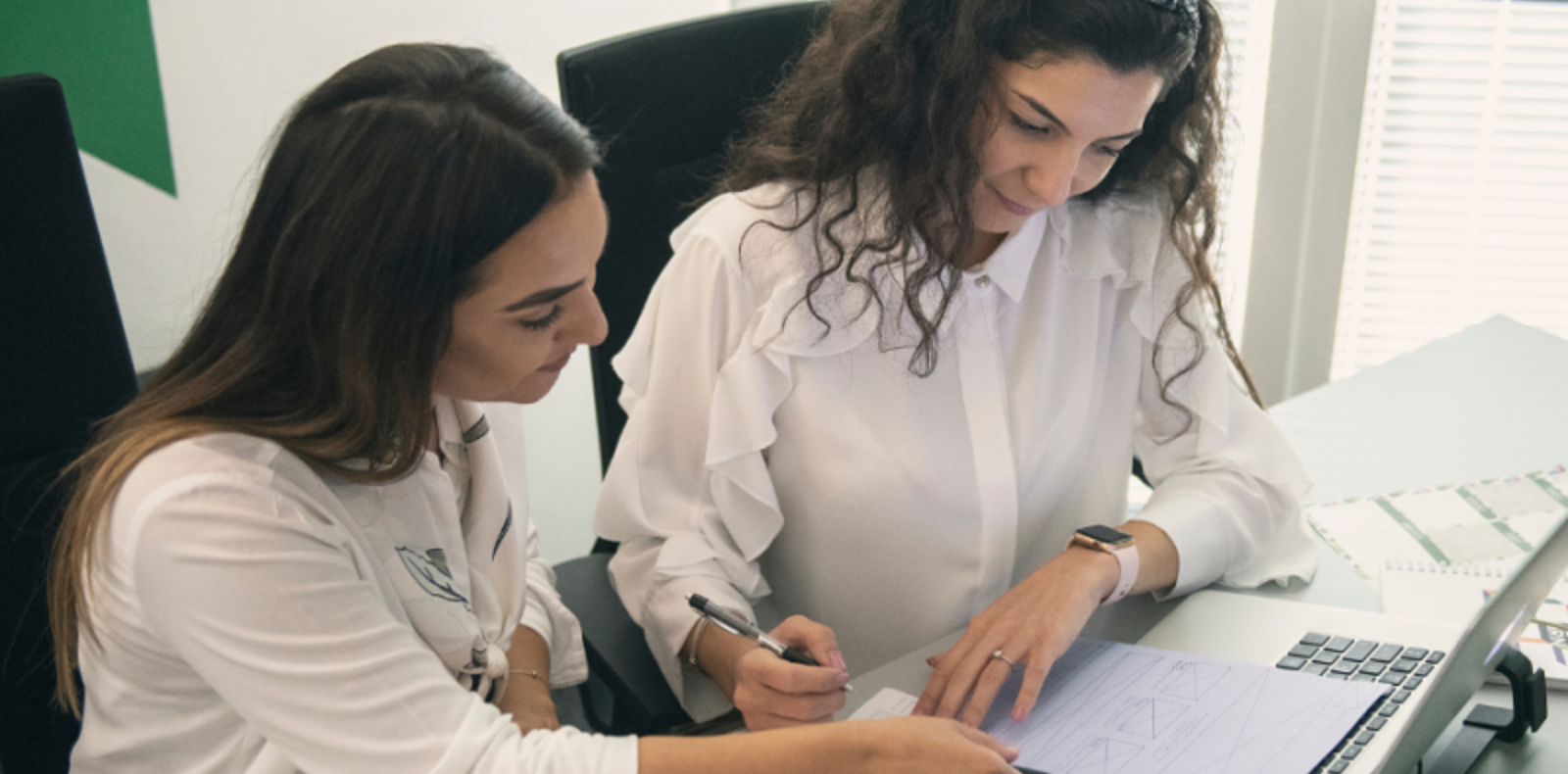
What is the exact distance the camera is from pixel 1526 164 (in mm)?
2135

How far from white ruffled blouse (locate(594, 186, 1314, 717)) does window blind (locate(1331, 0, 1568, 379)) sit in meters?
1.07

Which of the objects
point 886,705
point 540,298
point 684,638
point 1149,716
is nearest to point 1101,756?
point 1149,716

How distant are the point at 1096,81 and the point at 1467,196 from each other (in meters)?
1.43

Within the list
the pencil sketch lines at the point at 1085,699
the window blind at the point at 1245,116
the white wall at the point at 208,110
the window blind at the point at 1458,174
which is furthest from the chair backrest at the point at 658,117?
the window blind at the point at 1458,174

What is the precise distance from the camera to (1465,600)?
118 cm

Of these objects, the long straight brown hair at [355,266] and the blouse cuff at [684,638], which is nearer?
the long straight brown hair at [355,266]

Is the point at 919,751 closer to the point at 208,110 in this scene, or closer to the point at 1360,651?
the point at 1360,651

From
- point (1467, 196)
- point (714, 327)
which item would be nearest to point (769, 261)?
point (714, 327)

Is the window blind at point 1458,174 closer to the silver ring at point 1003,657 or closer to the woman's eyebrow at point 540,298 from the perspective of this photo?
the silver ring at point 1003,657

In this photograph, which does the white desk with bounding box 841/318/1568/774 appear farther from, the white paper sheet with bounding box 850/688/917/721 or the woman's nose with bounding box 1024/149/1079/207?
the woman's nose with bounding box 1024/149/1079/207

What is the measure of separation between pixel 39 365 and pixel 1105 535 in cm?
93

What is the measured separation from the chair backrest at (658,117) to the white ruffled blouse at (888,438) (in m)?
0.17

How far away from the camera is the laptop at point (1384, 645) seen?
2.67 ft

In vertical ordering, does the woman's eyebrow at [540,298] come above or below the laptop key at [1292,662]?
above
